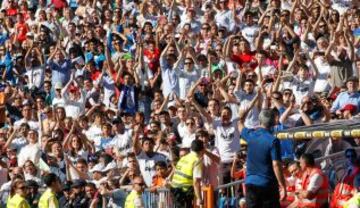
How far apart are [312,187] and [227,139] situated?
439 centimetres

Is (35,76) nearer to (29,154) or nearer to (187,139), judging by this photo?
(29,154)

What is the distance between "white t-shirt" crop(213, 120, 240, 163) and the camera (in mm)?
22094

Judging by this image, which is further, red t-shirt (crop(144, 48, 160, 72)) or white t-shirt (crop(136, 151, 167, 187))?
red t-shirt (crop(144, 48, 160, 72))

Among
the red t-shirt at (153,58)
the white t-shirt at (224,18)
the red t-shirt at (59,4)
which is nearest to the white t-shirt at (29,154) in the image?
the red t-shirt at (153,58)

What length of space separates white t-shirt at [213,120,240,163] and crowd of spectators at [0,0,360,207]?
0.02 metres

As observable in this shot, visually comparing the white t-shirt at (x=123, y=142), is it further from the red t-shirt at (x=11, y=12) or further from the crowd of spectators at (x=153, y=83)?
the red t-shirt at (x=11, y=12)

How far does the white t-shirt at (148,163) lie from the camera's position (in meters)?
21.6

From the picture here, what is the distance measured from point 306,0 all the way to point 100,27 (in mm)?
4371

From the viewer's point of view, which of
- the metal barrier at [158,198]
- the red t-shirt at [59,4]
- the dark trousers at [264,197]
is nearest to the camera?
the dark trousers at [264,197]

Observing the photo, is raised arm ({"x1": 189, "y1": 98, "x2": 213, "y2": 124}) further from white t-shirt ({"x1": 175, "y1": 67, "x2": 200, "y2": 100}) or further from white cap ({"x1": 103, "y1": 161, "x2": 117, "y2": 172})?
white t-shirt ({"x1": 175, "y1": 67, "x2": 200, "y2": 100})

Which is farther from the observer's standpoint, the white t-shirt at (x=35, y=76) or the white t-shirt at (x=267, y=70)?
the white t-shirt at (x=35, y=76)

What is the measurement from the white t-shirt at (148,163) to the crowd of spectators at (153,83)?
0.07 feet

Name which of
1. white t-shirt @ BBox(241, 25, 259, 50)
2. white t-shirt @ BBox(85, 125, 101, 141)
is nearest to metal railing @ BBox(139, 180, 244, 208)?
white t-shirt @ BBox(85, 125, 101, 141)

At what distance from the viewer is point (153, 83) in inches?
1037
